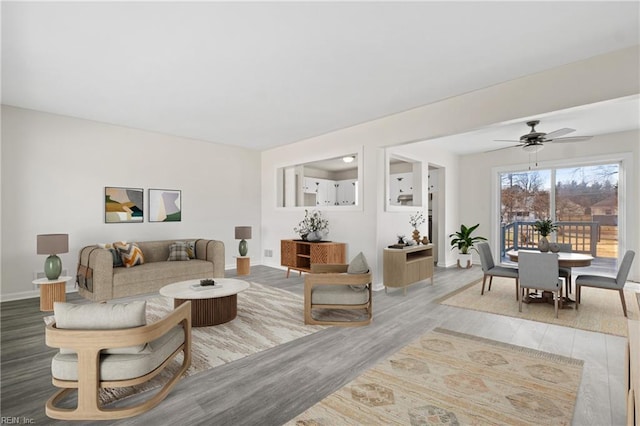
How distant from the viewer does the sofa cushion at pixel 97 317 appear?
1971 mm

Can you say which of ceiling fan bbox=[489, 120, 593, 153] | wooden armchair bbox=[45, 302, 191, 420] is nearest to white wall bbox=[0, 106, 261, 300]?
wooden armchair bbox=[45, 302, 191, 420]

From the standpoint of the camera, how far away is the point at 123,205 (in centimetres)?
573

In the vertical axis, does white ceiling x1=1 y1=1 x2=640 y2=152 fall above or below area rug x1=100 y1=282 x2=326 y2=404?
above

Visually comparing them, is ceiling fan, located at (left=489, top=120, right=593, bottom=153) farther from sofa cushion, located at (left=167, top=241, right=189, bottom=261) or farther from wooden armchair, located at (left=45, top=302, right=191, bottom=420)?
sofa cushion, located at (left=167, top=241, right=189, bottom=261)

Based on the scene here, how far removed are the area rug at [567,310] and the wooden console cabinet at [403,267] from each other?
1.95ft

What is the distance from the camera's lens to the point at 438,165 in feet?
24.2

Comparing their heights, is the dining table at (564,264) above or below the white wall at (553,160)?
below

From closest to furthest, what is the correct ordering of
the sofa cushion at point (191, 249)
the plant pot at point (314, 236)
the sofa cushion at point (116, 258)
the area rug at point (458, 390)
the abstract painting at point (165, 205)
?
the area rug at point (458, 390)
the sofa cushion at point (116, 258)
the sofa cushion at point (191, 249)
the abstract painting at point (165, 205)
the plant pot at point (314, 236)

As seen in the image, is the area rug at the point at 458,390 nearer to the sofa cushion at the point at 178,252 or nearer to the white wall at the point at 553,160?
the sofa cushion at the point at 178,252

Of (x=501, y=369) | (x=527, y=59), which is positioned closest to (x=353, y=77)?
(x=527, y=59)

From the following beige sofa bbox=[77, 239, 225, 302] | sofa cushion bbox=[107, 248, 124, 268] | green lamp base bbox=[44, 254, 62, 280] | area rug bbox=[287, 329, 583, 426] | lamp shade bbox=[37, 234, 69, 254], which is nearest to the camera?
area rug bbox=[287, 329, 583, 426]

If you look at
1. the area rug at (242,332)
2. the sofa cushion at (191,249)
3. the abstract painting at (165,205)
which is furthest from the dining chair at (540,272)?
the abstract painting at (165,205)

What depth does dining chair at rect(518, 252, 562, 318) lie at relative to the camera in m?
3.87

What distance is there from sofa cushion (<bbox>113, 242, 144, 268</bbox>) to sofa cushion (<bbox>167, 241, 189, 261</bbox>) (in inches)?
19.5
